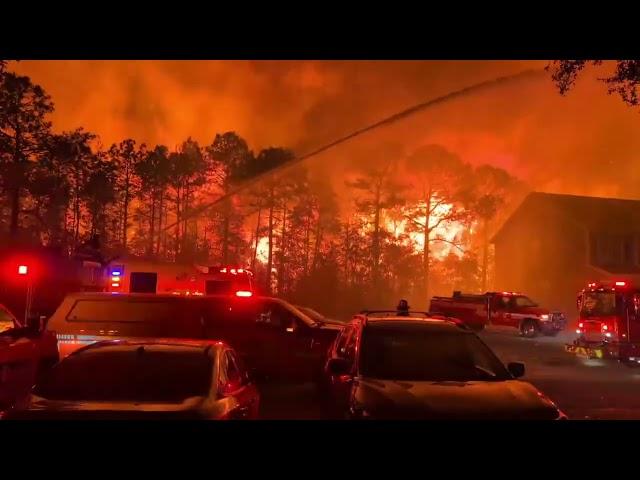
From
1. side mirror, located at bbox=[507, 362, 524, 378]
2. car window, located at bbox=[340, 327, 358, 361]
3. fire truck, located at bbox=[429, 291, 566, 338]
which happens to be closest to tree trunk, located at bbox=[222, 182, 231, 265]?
fire truck, located at bbox=[429, 291, 566, 338]

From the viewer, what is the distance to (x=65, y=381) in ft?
17.4

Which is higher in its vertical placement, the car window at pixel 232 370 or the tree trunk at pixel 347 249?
the tree trunk at pixel 347 249

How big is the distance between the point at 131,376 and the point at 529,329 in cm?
2561

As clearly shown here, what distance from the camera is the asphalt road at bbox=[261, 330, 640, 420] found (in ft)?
33.9

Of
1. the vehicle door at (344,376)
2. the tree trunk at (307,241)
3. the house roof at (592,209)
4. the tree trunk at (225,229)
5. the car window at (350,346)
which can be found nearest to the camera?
the vehicle door at (344,376)

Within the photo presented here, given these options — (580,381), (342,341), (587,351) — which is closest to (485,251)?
(587,351)

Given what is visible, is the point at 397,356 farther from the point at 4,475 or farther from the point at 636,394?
the point at 636,394

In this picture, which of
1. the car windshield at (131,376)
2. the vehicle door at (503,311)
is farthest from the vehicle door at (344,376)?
the vehicle door at (503,311)

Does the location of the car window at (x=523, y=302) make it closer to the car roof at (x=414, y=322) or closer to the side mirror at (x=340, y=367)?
the car roof at (x=414, y=322)

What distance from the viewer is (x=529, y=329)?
95.1 feet

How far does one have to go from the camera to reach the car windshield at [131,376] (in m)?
5.12

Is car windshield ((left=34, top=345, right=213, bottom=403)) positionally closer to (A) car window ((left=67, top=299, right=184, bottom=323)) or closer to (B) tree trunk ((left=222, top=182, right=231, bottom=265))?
(A) car window ((left=67, top=299, right=184, bottom=323))

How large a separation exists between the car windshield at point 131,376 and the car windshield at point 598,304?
14582 millimetres

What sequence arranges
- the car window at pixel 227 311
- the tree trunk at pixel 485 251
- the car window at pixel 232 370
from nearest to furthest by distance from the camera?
the car window at pixel 232 370 < the car window at pixel 227 311 < the tree trunk at pixel 485 251
